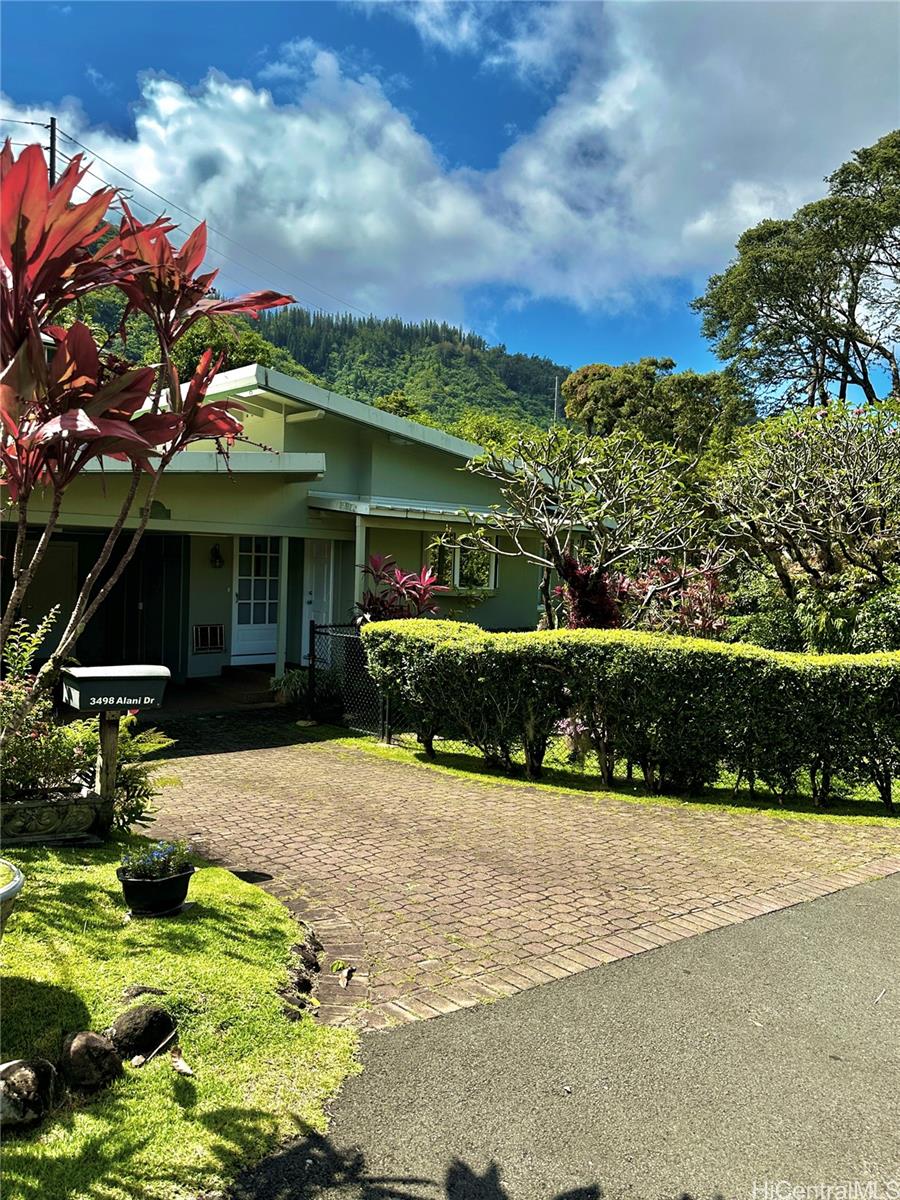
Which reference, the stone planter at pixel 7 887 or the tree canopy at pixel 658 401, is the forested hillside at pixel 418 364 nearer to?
the tree canopy at pixel 658 401

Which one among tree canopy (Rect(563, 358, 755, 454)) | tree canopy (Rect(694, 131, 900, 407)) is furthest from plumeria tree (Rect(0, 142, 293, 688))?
tree canopy (Rect(694, 131, 900, 407))

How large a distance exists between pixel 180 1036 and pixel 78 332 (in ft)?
9.31

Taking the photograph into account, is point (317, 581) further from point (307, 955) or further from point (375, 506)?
point (307, 955)

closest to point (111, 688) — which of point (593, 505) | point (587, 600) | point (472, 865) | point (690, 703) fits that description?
point (472, 865)

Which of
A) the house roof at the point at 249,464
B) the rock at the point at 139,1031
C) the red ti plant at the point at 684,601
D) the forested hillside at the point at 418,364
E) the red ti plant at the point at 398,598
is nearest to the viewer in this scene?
the rock at the point at 139,1031

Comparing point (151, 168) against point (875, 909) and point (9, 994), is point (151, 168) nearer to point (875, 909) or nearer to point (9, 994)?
point (9, 994)

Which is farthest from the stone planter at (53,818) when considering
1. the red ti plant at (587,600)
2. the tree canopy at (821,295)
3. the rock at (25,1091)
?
the tree canopy at (821,295)

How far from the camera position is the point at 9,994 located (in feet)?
11.5

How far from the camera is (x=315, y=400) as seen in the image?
1337 centimetres

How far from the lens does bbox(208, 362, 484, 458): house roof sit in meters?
12.5

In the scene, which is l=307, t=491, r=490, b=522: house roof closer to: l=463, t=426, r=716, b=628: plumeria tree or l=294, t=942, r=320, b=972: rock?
l=463, t=426, r=716, b=628: plumeria tree

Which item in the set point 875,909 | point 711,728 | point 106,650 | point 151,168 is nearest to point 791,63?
point 151,168

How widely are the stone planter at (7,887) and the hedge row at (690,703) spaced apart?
6259 millimetres

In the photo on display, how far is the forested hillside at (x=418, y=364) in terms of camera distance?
6222 centimetres
